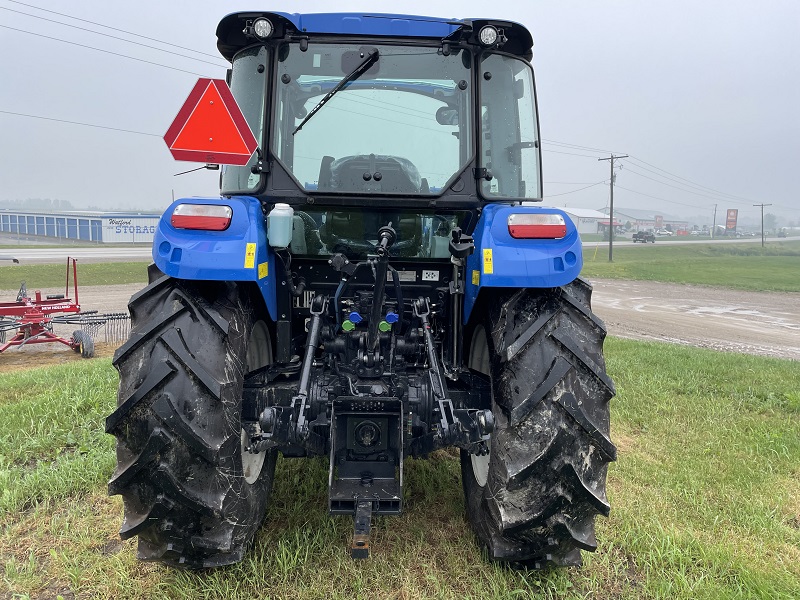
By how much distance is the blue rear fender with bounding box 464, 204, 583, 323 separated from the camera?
2.47 m

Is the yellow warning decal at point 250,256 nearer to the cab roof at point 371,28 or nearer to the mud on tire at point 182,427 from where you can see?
the mud on tire at point 182,427

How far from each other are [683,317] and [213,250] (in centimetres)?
1511

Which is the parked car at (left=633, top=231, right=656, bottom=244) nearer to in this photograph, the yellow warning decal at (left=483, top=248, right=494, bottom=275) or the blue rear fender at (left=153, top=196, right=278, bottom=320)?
the yellow warning decal at (left=483, top=248, right=494, bottom=275)

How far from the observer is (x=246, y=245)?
2418mm

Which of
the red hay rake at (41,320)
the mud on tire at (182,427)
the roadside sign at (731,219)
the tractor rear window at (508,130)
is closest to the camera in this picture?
the mud on tire at (182,427)

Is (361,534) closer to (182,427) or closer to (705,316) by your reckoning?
(182,427)

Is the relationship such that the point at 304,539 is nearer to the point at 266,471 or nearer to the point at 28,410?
the point at 266,471

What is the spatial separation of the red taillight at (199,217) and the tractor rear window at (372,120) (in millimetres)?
635

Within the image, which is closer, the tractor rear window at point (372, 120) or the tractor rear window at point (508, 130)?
the tractor rear window at point (372, 120)

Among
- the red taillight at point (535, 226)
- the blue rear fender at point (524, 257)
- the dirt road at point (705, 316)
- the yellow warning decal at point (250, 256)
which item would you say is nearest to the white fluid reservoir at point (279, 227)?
the yellow warning decal at point (250, 256)

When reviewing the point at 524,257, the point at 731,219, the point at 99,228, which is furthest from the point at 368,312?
the point at 731,219

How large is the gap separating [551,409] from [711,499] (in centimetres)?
184

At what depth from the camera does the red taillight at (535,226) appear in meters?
2.53

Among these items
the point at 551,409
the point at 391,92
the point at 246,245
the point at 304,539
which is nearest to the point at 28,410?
the point at 304,539
